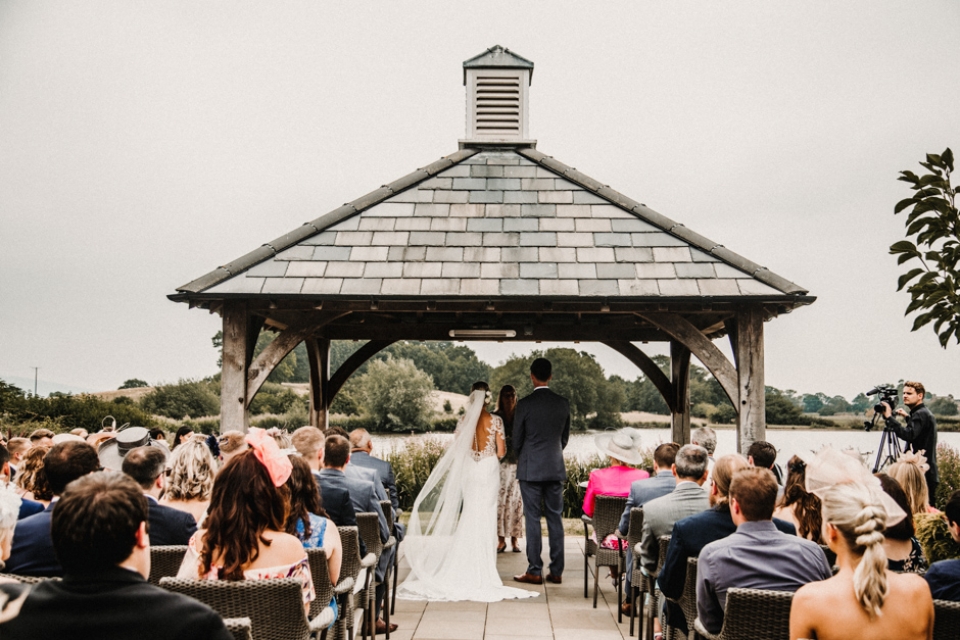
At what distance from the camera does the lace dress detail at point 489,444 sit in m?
8.16

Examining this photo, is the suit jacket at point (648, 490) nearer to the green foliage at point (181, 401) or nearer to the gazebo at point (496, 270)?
the gazebo at point (496, 270)

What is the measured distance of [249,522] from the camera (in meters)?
3.09

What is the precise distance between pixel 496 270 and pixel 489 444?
72.0 inches

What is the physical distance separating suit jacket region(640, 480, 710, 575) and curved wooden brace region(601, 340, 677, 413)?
6442 millimetres

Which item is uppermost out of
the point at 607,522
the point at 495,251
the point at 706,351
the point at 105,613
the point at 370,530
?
the point at 495,251

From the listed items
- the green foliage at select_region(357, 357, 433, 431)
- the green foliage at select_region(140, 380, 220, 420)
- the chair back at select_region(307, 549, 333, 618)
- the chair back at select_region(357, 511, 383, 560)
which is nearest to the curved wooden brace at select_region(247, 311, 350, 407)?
the chair back at select_region(357, 511, 383, 560)

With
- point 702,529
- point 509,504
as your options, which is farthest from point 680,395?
point 702,529

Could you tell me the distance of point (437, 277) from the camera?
7684 millimetres

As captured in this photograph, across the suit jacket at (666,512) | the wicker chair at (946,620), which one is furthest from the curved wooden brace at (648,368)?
→ the wicker chair at (946,620)

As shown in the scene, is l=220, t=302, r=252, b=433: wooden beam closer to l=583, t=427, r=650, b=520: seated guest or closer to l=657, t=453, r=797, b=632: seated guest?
l=583, t=427, r=650, b=520: seated guest

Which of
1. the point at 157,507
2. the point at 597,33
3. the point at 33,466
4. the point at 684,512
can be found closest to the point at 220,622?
the point at 157,507

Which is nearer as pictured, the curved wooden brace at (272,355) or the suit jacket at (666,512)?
the suit jacket at (666,512)

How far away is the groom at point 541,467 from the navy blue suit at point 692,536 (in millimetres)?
3442

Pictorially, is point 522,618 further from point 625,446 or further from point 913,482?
point 913,482
